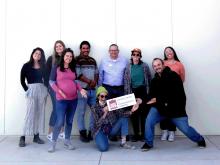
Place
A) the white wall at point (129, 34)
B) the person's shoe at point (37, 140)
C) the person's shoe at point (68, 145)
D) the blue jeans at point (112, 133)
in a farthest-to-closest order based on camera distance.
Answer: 1. the white wall at point (129, 34)
2. the person's shoe at point (37, 140)
3. the person's shoe at point (68, 145)
4. the blue jeans at point (112, 133)

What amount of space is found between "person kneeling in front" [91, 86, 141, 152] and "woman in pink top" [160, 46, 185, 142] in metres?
1.07

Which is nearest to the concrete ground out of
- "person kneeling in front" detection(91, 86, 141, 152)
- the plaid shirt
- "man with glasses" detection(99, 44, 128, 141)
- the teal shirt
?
"person kneeling in front" detection(91, 86, 141, 152)

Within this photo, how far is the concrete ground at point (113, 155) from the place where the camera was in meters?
5.72

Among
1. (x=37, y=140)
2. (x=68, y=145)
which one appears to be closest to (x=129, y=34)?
(x=68, y=145)

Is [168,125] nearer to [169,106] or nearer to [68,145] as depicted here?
[169,106]

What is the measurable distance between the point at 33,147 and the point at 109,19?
3377mm

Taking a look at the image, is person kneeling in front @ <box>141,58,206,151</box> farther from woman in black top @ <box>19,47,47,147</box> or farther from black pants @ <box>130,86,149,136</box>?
woman in black top @ <box>19,47,47,147</box>

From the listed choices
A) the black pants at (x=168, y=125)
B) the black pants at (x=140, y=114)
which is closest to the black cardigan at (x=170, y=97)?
the black pants at (x=140, y=114)

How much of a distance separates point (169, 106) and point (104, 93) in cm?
128

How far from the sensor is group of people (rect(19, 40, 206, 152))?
6.45m

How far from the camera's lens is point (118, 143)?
7184 millimetres

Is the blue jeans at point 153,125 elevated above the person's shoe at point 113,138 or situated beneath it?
elevated above

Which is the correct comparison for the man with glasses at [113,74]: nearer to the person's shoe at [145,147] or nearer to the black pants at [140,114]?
the black pants at [140,114]

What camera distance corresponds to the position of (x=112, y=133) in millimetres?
6863
